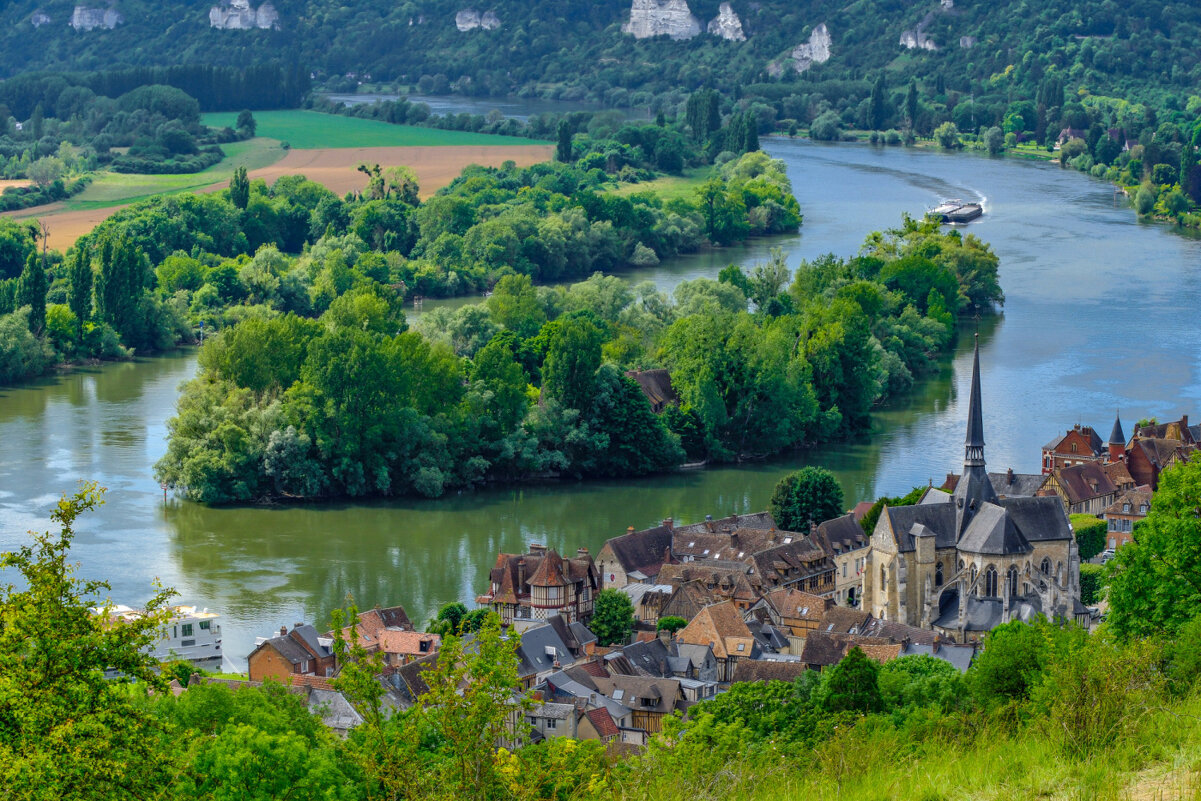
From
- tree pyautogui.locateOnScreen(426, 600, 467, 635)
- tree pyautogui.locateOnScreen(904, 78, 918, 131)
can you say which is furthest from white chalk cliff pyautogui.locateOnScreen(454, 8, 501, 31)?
tree pyautogui.locateOnScreen(426, 600, 467, 635)

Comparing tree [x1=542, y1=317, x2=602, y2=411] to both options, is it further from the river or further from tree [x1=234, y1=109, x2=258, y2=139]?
tree [x1=234, y1=109, x2=258, y2=139]

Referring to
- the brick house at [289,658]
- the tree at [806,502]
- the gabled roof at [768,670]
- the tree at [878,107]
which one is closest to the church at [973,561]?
the gabled roof at [768,670]

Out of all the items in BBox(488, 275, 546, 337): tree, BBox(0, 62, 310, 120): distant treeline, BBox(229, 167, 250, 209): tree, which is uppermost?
BBox(0, 62, 310, 120): distant treeline

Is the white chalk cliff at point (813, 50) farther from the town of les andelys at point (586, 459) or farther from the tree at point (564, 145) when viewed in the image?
the tree at point (564, 145)

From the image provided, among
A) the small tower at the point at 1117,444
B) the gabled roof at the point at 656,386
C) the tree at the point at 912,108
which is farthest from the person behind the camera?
the tree at the point at 912,108

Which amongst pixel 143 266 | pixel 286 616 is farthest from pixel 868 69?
pixel 286 616

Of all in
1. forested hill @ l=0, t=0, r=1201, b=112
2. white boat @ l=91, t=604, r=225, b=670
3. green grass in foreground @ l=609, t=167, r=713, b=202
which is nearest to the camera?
white boat @ l=91, t=604, r=225, b=670

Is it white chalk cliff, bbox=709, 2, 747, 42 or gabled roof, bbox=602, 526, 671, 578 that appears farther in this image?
white chalk cliff, bbox=709, 2, 747, 42
